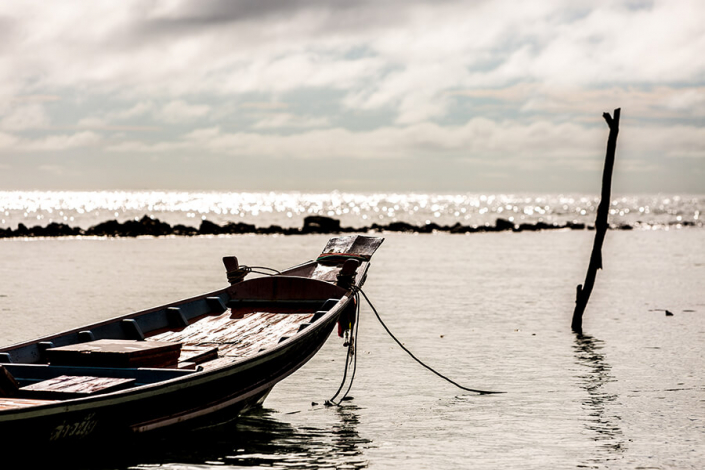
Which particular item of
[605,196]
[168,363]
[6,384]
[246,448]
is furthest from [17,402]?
[605,196]

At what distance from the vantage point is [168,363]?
1077 cm

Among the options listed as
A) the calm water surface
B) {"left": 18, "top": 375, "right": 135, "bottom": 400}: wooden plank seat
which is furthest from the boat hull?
the calm water surface

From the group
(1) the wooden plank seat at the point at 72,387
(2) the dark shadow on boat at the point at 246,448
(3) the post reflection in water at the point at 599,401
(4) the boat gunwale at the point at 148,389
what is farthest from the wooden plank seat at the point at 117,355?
(3) the post reflection in water at the point at 599,401

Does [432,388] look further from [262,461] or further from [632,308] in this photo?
[632,308]

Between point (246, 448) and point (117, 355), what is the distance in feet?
8.19

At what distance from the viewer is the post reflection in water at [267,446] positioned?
10.9m

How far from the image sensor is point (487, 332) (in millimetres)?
22594

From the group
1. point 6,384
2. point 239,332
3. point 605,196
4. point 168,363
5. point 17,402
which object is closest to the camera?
point 17,402

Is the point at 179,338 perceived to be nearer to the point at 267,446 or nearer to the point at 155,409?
the point at 267,446

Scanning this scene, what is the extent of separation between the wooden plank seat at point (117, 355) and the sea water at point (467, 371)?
45.8 inches

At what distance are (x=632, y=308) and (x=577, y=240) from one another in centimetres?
4605

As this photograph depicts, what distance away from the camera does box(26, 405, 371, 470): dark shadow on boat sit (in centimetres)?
1020

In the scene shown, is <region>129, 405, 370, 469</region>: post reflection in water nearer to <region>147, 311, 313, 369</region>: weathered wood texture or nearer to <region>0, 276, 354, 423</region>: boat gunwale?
<region>147, 311, 313, 369</region>: weathered wood texture

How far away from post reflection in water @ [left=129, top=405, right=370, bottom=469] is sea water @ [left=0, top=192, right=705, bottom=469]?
4cm
